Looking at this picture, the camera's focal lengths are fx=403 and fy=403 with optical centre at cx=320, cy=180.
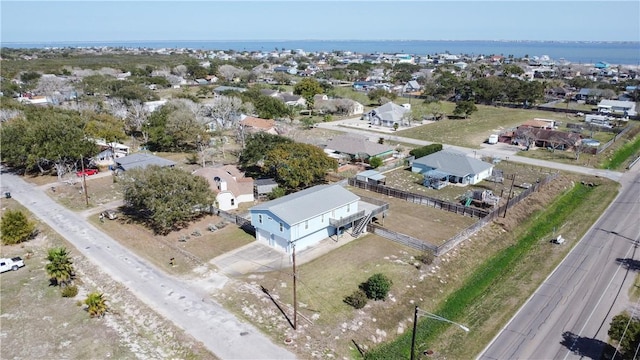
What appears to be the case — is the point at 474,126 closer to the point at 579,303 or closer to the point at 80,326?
the point at 579,303

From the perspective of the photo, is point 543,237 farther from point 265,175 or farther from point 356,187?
point 265,175

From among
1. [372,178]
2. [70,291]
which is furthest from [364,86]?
[70,291]

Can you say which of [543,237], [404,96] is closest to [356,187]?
[543,237]

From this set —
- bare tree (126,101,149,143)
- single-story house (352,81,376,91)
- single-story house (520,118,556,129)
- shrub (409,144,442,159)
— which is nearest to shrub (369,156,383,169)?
shrub (409,144,442,159)

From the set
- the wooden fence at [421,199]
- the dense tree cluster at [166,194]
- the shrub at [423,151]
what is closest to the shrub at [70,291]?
the dense tree cluster at [166,194]

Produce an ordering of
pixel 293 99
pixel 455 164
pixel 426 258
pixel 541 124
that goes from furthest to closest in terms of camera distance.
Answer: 1. pixel 293 99
2. pixel 541 124
3. pixel 455 164
4. pixel 426 258

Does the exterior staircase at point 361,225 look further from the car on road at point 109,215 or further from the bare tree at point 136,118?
the bare tree at point 136,118
